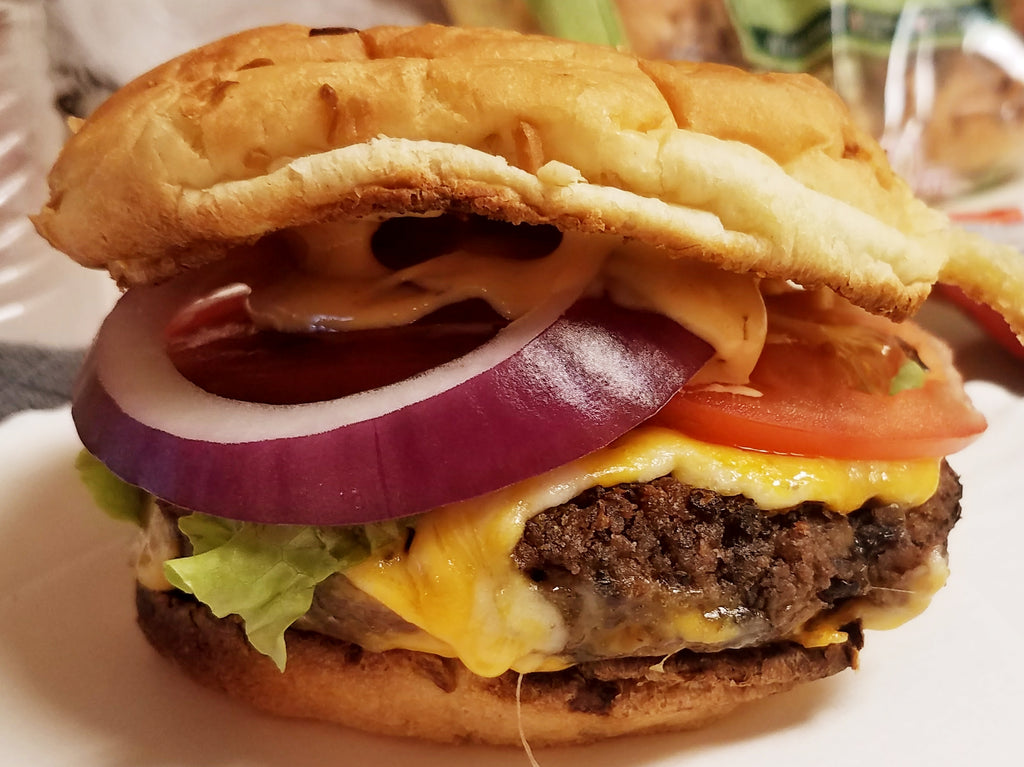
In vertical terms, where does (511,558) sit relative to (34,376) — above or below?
above

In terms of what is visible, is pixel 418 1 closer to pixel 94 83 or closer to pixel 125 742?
pixel 94 83

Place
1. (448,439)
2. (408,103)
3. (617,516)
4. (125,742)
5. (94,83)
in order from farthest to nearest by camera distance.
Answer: (94,83) < (125,742) < (617,516) < (448,439) < (408,103)

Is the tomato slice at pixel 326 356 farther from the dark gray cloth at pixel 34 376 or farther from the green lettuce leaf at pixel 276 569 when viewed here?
the dark gray cloth at pixel 34 376

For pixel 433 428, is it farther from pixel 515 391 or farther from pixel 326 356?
pixel 326 356

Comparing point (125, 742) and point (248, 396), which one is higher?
point (248, 396)

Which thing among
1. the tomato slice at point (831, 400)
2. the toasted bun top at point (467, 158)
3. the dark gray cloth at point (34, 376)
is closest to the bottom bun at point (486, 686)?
the tomato slice at point (831, 400)

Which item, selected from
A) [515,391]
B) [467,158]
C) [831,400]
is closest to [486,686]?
[515,391]

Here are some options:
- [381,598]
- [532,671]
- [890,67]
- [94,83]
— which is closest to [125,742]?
[381,598]
